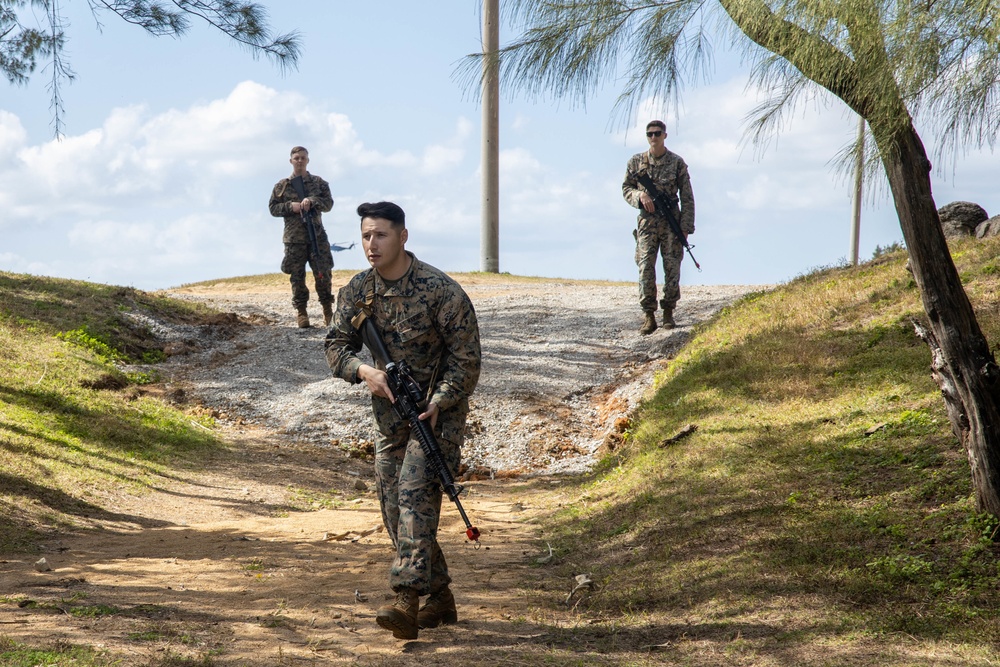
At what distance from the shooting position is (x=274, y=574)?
20.2 ft

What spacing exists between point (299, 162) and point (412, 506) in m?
10.3

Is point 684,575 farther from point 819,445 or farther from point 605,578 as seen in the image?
point 819,445

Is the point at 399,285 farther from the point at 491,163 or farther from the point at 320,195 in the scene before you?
the point at 491,163

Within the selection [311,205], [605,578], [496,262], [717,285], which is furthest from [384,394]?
[496,262]

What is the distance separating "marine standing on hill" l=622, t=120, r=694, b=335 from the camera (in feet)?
39.8

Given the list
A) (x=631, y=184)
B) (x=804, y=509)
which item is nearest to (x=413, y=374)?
(x=804, y=509)

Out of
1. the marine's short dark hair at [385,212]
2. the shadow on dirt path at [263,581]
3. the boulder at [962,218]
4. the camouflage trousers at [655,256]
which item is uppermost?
the boulder at [962,218]

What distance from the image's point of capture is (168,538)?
7457mm

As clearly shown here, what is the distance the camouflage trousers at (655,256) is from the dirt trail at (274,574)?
2629 millimetres

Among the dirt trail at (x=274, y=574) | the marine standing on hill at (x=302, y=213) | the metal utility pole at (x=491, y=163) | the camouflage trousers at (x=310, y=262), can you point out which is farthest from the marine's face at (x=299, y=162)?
the metal utility pole at (x=491, y=163)

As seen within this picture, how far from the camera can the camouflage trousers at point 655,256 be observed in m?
12.3

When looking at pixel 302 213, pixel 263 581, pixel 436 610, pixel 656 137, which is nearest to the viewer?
pixel 436 610

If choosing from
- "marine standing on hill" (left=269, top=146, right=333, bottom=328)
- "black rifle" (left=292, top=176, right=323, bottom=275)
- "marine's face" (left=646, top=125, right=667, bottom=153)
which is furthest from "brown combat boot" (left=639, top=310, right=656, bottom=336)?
"black rifle" (left=292, top=176, right=323, bottom=275)

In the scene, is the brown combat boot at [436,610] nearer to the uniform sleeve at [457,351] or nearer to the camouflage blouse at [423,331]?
the camouflage blouse at [423,331]
